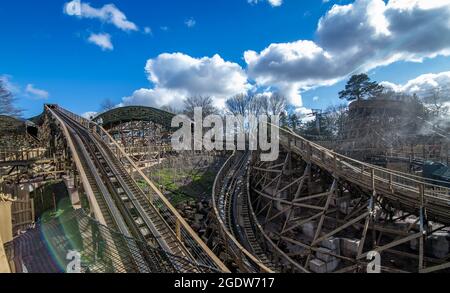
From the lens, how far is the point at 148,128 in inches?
1151

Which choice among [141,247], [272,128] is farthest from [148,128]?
[141,247]

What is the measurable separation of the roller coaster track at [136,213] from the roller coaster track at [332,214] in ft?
6.36

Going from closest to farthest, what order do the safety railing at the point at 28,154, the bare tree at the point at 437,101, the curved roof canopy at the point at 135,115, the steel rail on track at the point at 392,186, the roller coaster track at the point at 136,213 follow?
the roller coaster track at the point at 136,213, the steel rail on track at the point at 392,186, the safety railing at the point at 28,154, the curved roof canopy at the point at 135,115, the bare tree at the point at 437,101

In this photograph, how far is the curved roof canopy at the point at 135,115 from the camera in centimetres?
2623

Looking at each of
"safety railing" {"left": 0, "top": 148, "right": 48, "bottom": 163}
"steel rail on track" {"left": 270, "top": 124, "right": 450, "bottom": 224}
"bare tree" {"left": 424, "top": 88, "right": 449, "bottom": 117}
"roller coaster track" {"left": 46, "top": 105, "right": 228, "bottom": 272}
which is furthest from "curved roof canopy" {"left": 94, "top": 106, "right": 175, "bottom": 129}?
"bare tree" {"left": 424, "top": 88, "right": 449, "bottom": 117}

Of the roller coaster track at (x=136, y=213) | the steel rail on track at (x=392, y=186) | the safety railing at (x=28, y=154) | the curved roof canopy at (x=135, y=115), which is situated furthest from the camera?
the curved roof canopy at (x=135, y=115)

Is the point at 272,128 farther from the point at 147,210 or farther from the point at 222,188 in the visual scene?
the point at 147,210

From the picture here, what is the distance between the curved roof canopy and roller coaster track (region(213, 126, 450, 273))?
1310cm

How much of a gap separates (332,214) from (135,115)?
21.2m

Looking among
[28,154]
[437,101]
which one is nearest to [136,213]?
[28,154]

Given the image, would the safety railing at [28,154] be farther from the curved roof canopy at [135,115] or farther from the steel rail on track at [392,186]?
the steel rail on track at [392,186]

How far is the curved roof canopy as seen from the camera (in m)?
26.2

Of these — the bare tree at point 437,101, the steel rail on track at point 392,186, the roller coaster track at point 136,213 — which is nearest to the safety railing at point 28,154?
the roller coaster track at point 136,213
